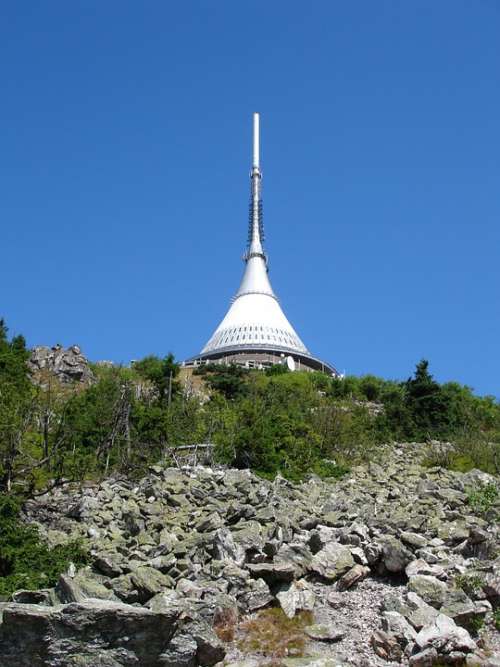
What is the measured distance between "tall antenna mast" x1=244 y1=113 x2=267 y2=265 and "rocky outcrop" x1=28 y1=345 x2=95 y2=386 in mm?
30163

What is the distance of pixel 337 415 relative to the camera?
2517 centimetres

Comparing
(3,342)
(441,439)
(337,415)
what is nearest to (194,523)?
(337,415)

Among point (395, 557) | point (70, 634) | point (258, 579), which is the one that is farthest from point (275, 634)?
point (70, 634)

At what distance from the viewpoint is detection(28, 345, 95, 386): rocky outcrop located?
117ft

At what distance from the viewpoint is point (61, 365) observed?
1425 inches

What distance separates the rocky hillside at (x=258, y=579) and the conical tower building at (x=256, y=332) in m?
29.6

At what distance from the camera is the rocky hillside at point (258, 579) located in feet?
31.8

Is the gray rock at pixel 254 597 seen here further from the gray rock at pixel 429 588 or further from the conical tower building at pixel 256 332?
the conical tower building at pixel 256 332

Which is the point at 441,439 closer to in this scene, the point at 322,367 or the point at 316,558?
the point at 316,558

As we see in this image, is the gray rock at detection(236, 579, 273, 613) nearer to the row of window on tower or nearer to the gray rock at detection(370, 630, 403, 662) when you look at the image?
the gray rock at detection(370, 630, 403, 662)

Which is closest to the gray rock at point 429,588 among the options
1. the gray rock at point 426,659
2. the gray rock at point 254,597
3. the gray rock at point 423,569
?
the gray rock at point 423,569

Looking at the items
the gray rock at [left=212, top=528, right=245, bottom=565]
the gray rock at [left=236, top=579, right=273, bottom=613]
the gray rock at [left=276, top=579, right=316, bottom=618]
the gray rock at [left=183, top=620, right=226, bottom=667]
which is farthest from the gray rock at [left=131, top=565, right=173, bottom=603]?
the gray rock at [left=276, top=579, right=316, bottom=618]

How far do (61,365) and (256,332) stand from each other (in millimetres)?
21200

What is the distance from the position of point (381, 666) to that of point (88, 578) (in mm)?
4144
